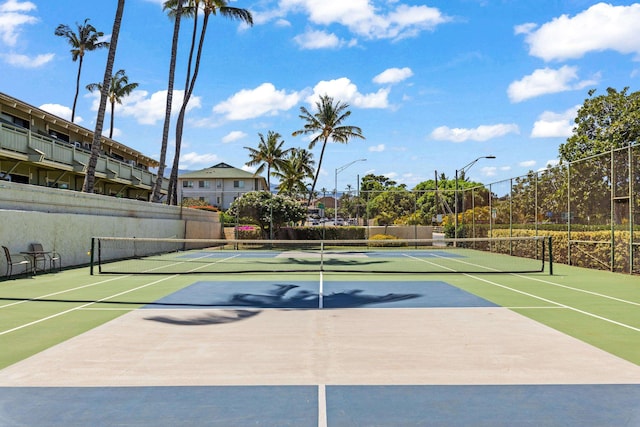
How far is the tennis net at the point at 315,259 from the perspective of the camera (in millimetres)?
20281

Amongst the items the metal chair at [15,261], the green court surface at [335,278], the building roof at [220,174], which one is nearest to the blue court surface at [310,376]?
the green court surface at [335,278]

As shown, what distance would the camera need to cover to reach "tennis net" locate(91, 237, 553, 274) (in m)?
20.3

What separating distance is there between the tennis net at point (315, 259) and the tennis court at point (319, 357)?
5.94 m

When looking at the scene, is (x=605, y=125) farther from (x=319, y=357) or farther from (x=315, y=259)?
(x=319, y=357)

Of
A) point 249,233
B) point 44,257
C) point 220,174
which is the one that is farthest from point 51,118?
point 220,174

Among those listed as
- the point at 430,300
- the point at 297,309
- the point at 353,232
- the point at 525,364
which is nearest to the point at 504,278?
the point at 430,300

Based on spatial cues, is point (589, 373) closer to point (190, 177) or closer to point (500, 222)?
point (500, 222)

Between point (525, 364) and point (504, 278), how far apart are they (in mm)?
11386

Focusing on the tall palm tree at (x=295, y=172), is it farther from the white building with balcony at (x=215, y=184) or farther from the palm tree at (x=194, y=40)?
the palm tree at (x=194, y=40)

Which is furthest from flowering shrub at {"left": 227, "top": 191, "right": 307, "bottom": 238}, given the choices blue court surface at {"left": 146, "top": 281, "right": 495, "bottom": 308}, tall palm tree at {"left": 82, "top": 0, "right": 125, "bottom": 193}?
blue court surface at {"left": 146, "top": 281, "right": 495, "bottom": 308}

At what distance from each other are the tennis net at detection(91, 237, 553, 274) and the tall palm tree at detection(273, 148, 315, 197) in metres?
34.5

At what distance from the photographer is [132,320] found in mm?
9914

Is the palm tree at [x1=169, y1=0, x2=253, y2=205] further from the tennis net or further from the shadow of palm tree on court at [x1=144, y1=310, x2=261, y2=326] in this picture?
the shadow of palm tree on court at [x1=144, y1=310, x2=261, y2=326]

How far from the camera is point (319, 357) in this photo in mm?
7203
